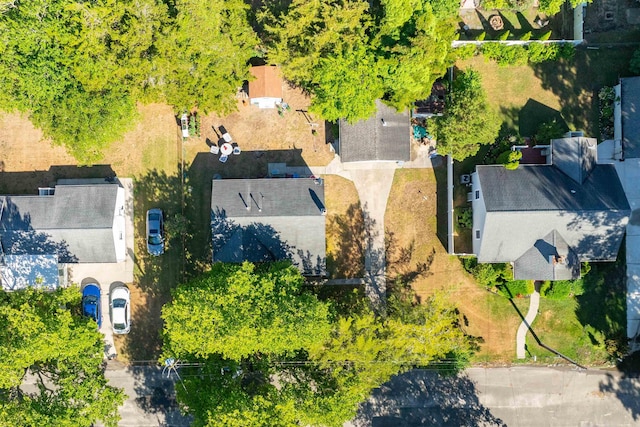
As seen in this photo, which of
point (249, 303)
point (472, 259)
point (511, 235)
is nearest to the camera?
point (249, 303)

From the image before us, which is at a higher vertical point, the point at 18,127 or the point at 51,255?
the point at 18,127

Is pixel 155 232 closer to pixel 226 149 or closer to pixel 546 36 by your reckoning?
pixel 226 149

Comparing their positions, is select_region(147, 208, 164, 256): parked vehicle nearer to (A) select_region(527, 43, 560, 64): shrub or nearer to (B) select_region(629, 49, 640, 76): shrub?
(A) select_region(527, 43, 560, 64): shrub

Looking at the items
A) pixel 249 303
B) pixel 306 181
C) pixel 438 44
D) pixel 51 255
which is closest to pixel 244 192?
pixel 306 181

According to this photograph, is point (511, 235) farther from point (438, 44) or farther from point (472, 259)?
point (438, 44)

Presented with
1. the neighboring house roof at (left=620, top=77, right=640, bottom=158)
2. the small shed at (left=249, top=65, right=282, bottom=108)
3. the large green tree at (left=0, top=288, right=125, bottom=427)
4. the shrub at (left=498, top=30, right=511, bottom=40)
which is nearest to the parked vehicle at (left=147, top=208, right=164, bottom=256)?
the large green tree at (left=0, top=288, right=125, bottom=427)

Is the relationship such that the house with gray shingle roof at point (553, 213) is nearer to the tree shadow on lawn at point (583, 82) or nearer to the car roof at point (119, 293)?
the tree shadow on lawn at point (583, 82)
